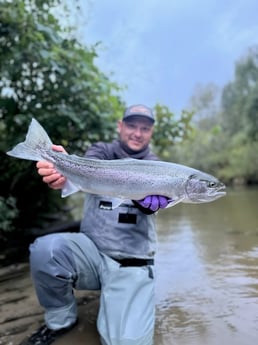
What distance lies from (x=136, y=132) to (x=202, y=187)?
0.99 meters

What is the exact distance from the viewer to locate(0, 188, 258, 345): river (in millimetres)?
2699

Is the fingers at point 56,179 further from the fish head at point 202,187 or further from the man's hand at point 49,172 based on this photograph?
the fish head at point 202,187

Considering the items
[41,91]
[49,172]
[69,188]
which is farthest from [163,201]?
[41,91]

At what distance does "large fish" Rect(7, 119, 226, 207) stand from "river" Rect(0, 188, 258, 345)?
3.16ft

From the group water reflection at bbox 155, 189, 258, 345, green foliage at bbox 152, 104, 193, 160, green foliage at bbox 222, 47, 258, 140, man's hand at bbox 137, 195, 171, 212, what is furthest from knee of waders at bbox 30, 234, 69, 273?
green foliage at bbox 222, 47, 258, 140

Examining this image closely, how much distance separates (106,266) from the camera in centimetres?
286

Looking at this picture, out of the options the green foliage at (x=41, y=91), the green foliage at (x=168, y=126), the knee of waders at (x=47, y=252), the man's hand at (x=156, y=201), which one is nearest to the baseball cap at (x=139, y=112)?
the man's hand at (x=156, y=201)

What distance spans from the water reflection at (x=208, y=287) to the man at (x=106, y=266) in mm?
344

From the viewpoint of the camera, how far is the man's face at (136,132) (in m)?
3.23

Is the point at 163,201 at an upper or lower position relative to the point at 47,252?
upper

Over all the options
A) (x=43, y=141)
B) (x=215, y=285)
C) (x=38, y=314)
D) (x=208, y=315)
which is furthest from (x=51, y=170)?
(x=215, y=285)

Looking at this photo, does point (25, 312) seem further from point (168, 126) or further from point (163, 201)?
point (168, 126)

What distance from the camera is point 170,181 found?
→ 8.00 ft

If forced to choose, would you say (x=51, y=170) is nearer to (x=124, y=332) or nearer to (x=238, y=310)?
Answer: (x=124, y=332)
